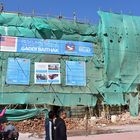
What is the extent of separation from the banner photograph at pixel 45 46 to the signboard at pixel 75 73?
0.71 m

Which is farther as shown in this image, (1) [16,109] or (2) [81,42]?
(2) [81,42]

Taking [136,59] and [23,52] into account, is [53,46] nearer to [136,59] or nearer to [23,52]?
[23,52]

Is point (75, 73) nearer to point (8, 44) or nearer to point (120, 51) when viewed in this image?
point (120, 51)

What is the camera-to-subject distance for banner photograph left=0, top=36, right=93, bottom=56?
2786 centimetres

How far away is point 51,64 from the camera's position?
2906cm

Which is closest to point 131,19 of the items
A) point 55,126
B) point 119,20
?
point 119,20

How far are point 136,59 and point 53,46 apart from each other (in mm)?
6476

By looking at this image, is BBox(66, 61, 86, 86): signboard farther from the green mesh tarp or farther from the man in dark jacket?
the man in dark jacket

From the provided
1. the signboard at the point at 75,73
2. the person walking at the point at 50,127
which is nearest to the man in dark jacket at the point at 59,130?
the person walking at the point at 50,127

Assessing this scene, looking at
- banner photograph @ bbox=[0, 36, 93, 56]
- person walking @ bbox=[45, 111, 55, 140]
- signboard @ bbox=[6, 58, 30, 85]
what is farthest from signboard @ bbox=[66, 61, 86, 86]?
person walking @ bbox=[45, 111, 55, 140]

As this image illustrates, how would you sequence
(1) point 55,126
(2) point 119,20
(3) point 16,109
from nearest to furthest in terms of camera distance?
(1) point 55,126, (3) point 16,109, (2) point 119,20

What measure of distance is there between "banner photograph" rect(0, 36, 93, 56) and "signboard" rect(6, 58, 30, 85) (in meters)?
0.71

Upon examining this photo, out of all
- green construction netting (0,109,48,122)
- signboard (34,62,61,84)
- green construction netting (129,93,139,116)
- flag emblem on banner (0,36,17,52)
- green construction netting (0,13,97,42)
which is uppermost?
green construction netting (0,13,97,42)

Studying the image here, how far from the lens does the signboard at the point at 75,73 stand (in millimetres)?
29422
